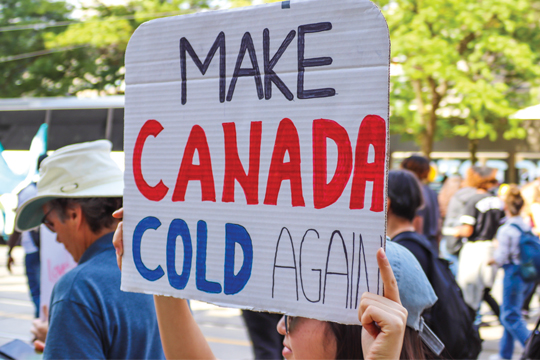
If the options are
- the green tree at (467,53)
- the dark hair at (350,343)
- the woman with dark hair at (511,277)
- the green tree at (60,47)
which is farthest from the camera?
the green tree at (60,47)

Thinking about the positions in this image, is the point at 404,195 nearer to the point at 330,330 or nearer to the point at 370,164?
the point at 330,330

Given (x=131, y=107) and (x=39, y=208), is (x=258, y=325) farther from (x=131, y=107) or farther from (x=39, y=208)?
(x=131, y=107)

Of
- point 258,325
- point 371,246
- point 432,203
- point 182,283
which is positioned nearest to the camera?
point 371,246

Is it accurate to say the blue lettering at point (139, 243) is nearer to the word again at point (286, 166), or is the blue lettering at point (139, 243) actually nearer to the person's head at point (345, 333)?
the word again at point (286, 166)

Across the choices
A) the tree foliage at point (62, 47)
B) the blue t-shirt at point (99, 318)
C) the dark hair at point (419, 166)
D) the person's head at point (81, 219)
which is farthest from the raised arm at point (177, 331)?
the tree foliage at point (62, 47)

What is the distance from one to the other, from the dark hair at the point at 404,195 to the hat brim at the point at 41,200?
64.5 inches

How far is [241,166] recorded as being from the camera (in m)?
1.27

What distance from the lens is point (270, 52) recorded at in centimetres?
122

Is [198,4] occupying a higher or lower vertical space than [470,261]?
higher

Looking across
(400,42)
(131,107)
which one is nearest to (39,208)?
(131,107)

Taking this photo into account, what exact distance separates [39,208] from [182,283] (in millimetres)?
1105

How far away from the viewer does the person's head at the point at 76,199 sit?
2053mm

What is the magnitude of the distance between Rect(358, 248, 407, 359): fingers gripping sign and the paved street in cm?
422

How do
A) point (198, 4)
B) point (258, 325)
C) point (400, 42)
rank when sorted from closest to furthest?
point (258, 325), point (400, 42), point (198, 4)
